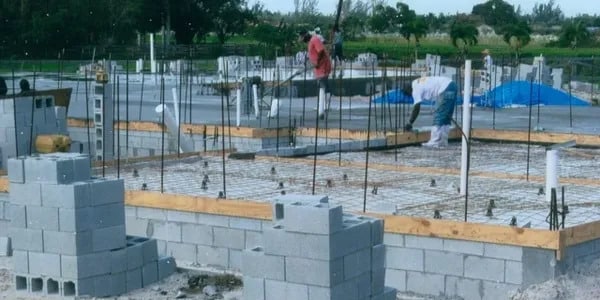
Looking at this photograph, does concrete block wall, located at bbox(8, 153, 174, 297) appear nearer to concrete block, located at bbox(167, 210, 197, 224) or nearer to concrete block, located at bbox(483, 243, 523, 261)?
concrete block, located at bbox(167, 210, 197, 224)

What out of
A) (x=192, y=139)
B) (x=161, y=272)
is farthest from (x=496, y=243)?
(x=192, y=139)

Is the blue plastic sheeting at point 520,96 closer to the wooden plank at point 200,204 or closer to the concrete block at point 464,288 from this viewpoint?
the wooden plank at point 200,204

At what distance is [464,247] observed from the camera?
660 centimetres

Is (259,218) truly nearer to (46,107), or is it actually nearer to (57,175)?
(57,175)

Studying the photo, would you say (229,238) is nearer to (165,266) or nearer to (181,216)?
(181,216)

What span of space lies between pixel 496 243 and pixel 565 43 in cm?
4425

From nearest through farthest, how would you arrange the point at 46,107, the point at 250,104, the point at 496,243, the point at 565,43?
the point at 496,243
the point at 46,107
the point at 250,104
the point at 565,43

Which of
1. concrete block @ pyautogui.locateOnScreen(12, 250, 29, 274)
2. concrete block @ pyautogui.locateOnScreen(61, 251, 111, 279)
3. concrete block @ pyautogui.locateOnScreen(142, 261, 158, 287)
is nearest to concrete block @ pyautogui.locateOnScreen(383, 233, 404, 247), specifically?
concrete block @ pyautogui.locateOnScreen(142, 261, 158, 287)

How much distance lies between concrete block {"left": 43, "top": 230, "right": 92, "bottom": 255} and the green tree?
229ft

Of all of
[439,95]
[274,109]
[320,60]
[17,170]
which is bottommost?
[274,109]

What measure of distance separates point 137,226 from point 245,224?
1.08 m

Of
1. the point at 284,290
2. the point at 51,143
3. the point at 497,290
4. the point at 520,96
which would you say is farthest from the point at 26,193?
the point at 520,96

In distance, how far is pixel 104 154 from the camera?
11.5 m

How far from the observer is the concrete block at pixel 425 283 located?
6719mm
